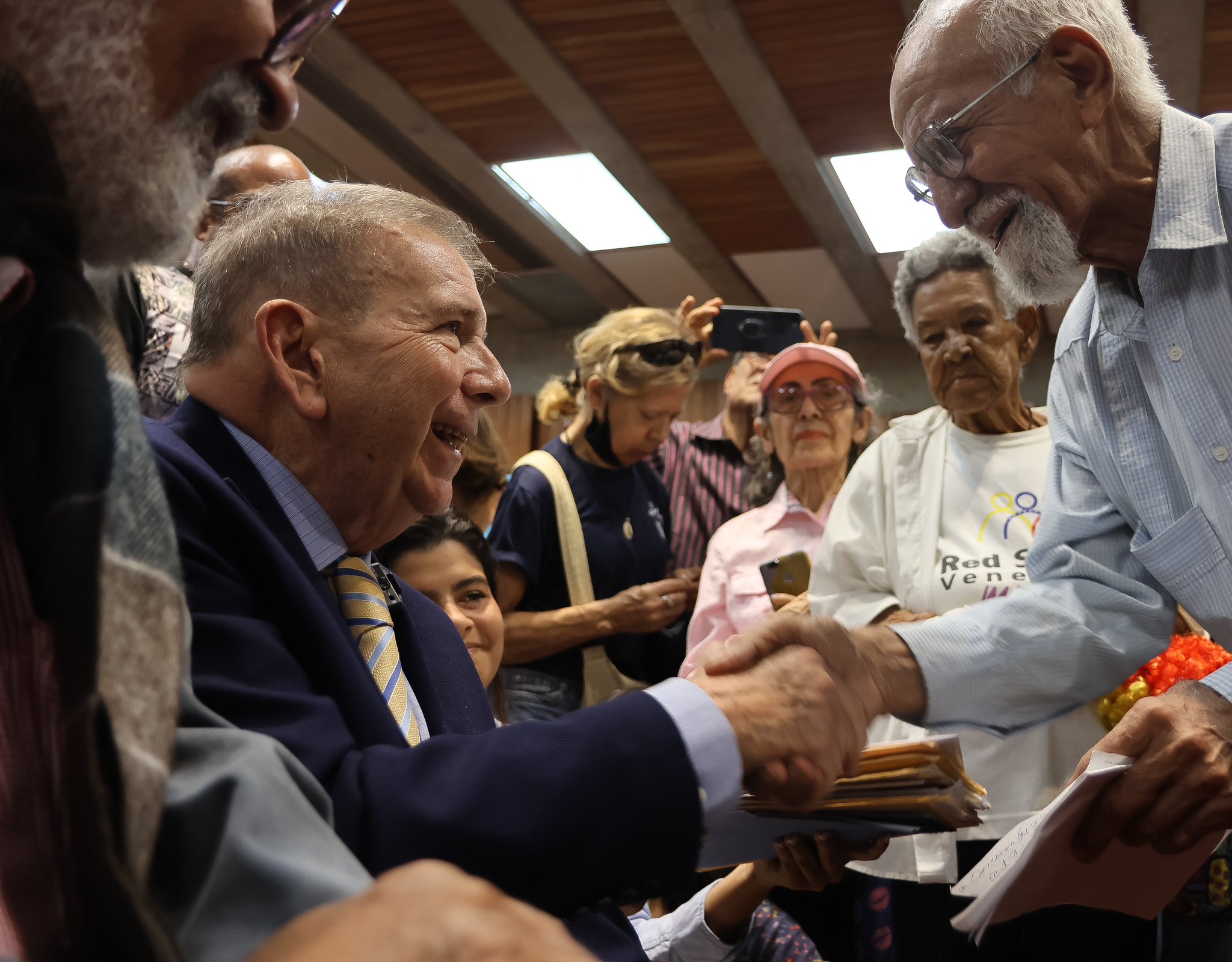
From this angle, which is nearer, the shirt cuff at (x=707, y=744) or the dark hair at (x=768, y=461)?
the shirt cuff at (x=707, y=744)

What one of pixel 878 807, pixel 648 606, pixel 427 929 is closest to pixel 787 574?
pixel 648 606

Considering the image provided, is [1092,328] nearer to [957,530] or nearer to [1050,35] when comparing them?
[1050,35]

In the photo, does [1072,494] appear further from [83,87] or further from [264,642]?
[83,87]

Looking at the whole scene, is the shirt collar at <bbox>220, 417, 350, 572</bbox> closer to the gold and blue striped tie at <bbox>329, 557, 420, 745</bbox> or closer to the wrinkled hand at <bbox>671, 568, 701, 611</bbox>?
the gold and blue striped tie at <bbox>329, 557, 420, 745</bbox>

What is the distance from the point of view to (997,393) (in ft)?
9.55

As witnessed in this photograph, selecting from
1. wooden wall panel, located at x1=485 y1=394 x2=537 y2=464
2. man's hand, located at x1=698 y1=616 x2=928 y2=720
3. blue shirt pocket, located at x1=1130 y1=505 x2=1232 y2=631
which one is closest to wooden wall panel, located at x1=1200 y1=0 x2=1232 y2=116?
blue shirt pocket, located at x1=1130 y1=505 x2=1232 y2=631

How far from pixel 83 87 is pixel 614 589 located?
2.67 meters

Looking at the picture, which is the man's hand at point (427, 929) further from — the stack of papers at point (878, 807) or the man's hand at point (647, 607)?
the man's hand at point (647, 607)

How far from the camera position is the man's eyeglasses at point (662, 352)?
146 inches

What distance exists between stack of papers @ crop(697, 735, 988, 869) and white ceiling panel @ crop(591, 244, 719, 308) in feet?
21.4

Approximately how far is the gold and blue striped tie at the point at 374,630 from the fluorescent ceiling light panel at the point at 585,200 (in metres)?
5.16

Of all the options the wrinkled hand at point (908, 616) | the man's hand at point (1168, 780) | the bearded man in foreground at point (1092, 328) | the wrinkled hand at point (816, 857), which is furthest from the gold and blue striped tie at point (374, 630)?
the wrinkled hand at point (908, 616)

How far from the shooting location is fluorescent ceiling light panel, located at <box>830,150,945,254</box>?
634cm

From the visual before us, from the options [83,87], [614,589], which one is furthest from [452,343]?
[614,589]
